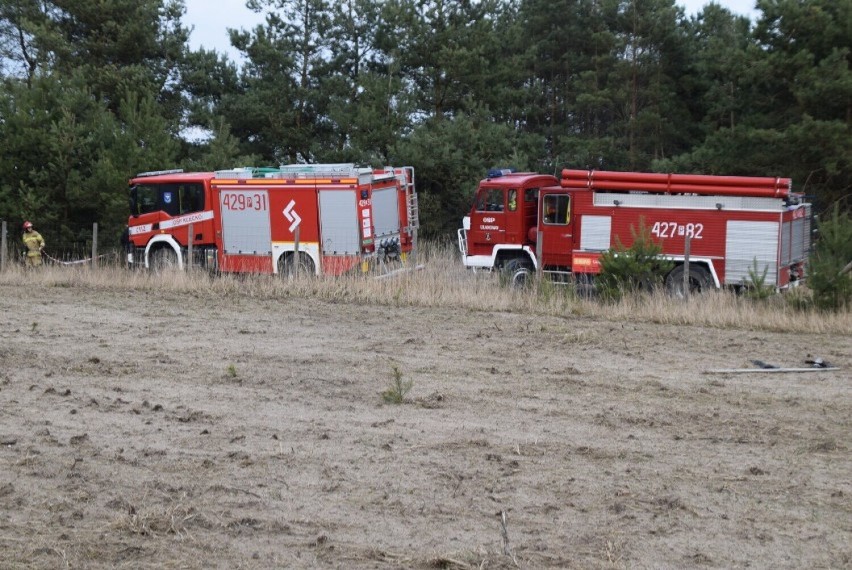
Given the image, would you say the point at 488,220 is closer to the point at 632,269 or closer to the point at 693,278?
the point at 693,278

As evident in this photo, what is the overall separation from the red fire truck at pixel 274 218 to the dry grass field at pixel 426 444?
6670mm

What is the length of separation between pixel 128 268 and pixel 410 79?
53.8ft

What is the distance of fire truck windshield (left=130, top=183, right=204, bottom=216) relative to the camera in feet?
80.4

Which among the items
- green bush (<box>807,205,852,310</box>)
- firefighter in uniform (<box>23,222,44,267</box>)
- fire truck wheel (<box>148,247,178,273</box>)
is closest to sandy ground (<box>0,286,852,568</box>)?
green bush (<box>807,205,852,310</box>)

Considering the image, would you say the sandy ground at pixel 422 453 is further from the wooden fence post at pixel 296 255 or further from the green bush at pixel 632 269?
the wooden fence post at pixel 296 255

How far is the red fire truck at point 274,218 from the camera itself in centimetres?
2280

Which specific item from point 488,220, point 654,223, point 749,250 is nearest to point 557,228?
point 488,220

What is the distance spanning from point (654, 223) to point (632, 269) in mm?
2780

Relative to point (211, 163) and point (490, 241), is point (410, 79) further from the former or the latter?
point (490, 241)

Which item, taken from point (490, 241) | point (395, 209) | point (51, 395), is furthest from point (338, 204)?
point (51, 395)

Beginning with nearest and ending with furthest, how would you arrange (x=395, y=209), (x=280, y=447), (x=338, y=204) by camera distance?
(x=280, y=447) < (x=338, y=204) < (x=395, y=209)

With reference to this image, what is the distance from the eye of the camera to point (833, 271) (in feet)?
Answer: 53.7

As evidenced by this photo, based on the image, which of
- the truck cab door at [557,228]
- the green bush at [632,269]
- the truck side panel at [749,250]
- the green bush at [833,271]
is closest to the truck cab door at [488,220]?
the truck cab door at [557,228]

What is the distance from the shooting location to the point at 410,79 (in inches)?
1494
